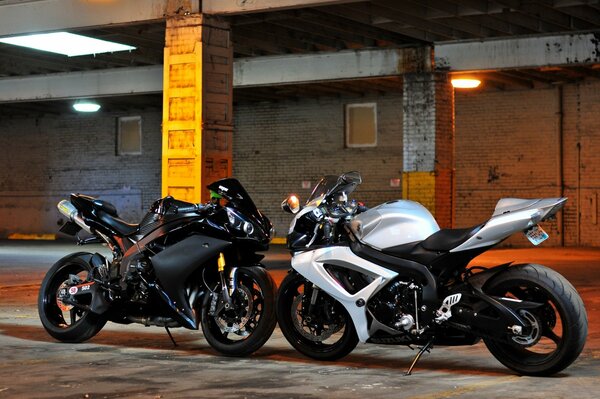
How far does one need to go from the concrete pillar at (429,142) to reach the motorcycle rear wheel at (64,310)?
533 inches

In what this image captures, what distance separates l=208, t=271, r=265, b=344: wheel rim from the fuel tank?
0.93m

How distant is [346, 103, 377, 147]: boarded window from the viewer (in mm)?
27828

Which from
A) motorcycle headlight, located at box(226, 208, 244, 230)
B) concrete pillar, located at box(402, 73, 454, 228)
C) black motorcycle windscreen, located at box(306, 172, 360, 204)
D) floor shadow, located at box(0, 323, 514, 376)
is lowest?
floor shadow, located at box(0, 323, 514, 376)

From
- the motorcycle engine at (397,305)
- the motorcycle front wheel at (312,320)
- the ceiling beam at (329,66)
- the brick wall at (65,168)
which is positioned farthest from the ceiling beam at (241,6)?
the brick wall at (65,168)

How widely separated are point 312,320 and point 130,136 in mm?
25945

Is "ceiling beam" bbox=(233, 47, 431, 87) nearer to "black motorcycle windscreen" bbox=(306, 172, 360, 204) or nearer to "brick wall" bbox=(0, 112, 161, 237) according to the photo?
"brick wall" bbox=(0, 112, 161, 237)

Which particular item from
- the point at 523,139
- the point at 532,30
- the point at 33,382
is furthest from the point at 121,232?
the point at 523,139

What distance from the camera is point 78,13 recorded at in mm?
16312

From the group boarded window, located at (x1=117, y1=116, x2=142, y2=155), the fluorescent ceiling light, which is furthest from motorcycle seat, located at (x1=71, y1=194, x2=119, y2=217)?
boarded window, located at (x1=117, y1=116, x2=142, y2=155)

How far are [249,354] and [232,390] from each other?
1430 mm

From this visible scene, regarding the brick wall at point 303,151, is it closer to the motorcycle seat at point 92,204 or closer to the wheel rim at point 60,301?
the motorcycle seat at point 92,204

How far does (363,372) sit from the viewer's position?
6.42 metres

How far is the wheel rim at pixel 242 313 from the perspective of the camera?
A: 7.15 m

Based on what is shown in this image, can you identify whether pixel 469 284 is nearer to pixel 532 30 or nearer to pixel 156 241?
pixel 156 241
